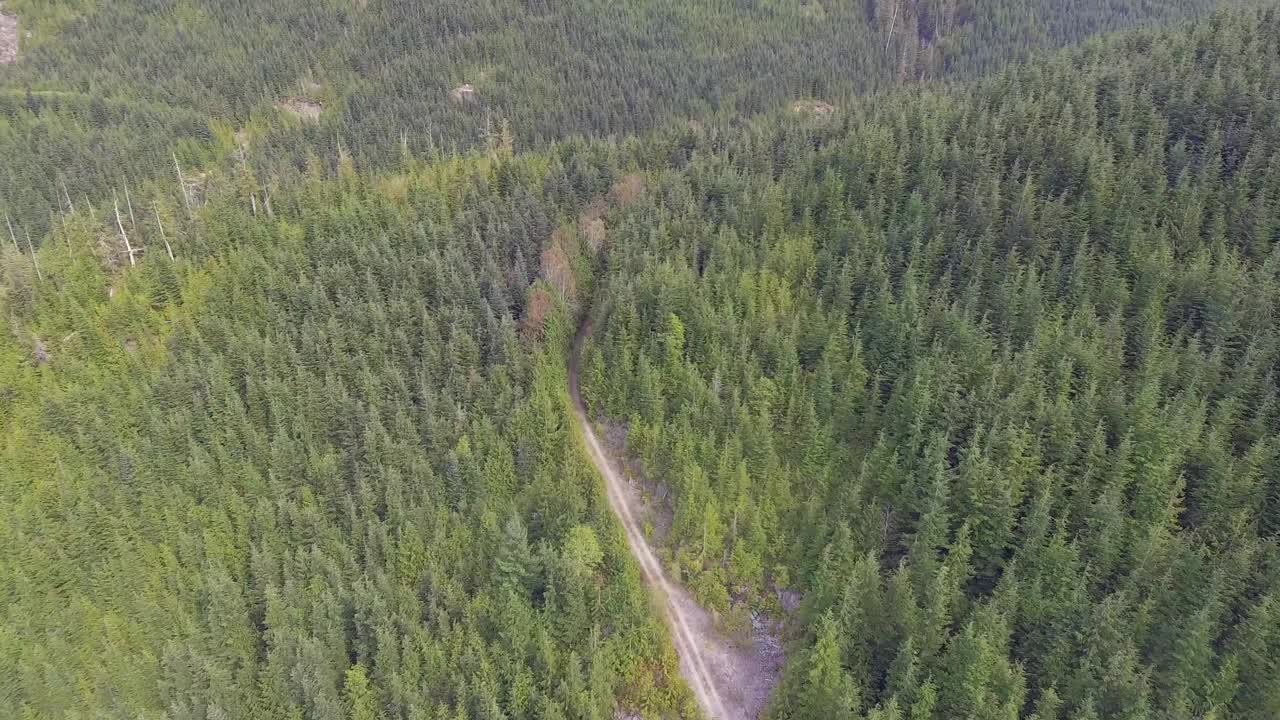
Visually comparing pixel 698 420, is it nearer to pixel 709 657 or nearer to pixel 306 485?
pixel 709 657

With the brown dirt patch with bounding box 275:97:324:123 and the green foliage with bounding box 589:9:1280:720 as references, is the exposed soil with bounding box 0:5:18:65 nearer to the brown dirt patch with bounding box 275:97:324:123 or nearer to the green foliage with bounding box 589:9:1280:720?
the brown dirt patch with bounding box 275:97:324:123

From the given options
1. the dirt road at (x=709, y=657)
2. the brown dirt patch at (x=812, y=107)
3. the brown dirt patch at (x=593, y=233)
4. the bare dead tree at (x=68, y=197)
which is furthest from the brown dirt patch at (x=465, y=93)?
the dirt road at (x=709, y=657)

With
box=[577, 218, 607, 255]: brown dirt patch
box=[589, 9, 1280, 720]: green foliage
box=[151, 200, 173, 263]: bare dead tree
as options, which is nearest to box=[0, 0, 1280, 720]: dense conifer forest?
box=[589, 9, 1280, 720]: green foliage

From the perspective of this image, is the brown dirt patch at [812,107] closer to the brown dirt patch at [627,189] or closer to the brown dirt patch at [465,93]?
the brown dirt patch at [465,93]

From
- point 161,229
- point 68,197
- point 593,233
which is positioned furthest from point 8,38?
point 593,233

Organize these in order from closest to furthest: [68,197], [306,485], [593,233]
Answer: [306,485]
[593,233]
[68,197]

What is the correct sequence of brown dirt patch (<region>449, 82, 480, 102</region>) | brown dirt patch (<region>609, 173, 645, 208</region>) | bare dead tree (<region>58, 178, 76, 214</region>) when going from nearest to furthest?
brown dirt patch (<region>609, 173, 645, 208</region>), bare dead tree (<region>58, 178, 76, 214</region>), brown dirt patch (<region>449, 82, 480, 102</region>)
